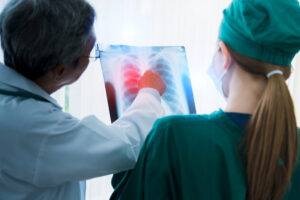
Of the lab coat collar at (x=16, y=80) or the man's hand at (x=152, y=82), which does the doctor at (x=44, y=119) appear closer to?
the lab coat collar at (x=16, y=80)

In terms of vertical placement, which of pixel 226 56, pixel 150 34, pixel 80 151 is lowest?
pixel 80 151

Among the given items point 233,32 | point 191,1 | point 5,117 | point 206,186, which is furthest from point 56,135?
point 191,1

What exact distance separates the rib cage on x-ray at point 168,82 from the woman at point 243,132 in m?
0.44

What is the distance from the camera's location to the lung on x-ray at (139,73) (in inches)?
40.5

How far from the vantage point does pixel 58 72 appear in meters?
0.78

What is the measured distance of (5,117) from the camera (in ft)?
2.17

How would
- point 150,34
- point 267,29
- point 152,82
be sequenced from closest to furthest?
point 267,29 → point 152,82 → point 150,34

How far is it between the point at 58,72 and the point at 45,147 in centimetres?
22

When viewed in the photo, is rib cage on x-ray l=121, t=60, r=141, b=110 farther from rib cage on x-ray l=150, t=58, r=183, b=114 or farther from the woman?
the woman

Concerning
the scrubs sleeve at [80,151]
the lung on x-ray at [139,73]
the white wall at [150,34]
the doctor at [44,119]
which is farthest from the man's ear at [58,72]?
the white wall at [150,34]

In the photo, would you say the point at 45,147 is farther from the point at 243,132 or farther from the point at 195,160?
the point at 243,132

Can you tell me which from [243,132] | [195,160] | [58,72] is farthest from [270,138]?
[58,72]

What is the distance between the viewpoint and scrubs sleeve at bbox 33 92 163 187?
0.69 m

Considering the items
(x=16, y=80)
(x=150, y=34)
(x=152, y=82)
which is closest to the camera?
(x=16, y=80)
